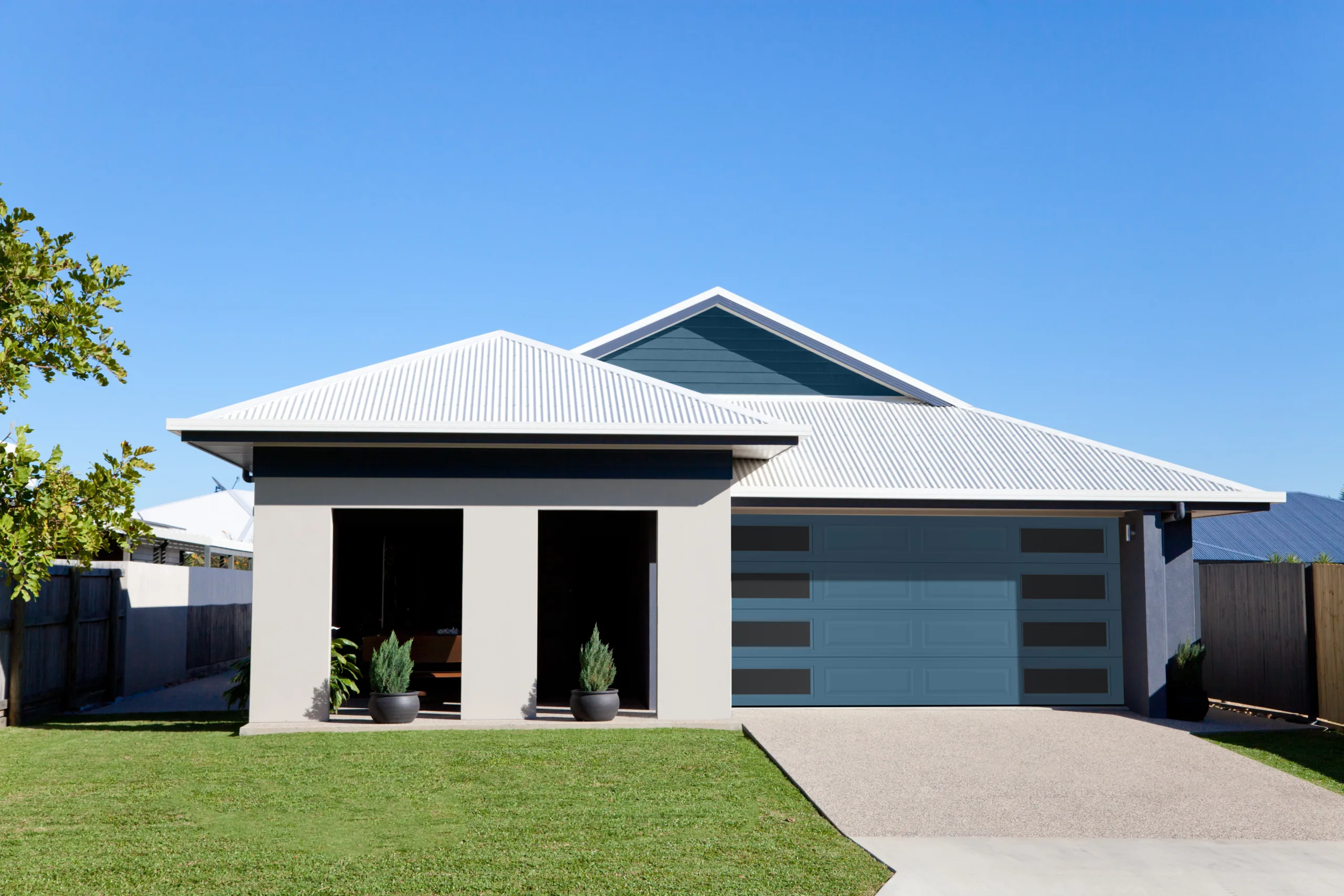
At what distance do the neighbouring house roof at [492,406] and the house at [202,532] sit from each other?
2782 millimetres

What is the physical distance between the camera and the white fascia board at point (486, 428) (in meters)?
13.5

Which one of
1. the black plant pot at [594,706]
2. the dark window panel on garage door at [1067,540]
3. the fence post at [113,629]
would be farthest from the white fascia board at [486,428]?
the fence post at [113,629]

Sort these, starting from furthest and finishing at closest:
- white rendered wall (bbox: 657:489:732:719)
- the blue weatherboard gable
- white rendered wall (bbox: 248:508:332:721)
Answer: the blue weatherboard gable → white rendered wall (bbox: 657:489:732:719) → white rendered wall (bbox: 248:508:332:721)

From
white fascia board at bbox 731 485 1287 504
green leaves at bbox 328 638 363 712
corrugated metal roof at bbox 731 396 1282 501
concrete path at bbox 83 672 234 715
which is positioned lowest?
concrete path at bbox 83 672 234 715

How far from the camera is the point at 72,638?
16.6 metres

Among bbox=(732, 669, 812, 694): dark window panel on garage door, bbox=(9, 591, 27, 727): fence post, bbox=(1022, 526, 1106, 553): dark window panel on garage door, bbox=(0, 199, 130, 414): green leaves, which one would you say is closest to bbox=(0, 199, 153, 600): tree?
bbox=(0, 199, 130, 414): green leaves

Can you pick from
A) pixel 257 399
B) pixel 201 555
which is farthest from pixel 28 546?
pixel 201 555

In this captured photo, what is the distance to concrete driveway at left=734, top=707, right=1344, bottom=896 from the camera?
7.62 m

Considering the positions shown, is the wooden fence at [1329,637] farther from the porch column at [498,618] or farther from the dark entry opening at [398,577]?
the dark entry opening at [398,577]

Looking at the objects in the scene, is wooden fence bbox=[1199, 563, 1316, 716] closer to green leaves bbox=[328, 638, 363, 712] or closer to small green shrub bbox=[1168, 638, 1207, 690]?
small green shrub bbox=[1168, 638, 1207, 690]

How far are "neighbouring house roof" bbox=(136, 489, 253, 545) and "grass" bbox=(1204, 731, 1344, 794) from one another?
2907cm

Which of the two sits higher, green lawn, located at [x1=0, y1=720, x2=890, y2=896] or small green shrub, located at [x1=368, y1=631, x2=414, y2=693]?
small green shrub, located at [x1=368, y1=631, x2=414, y2=693]

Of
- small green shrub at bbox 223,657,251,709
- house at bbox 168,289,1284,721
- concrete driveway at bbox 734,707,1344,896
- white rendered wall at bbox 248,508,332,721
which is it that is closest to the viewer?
concrete driveway at bbox 734,707,1344,896

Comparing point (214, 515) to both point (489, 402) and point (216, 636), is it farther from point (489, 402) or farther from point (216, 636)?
point (489, 402)
